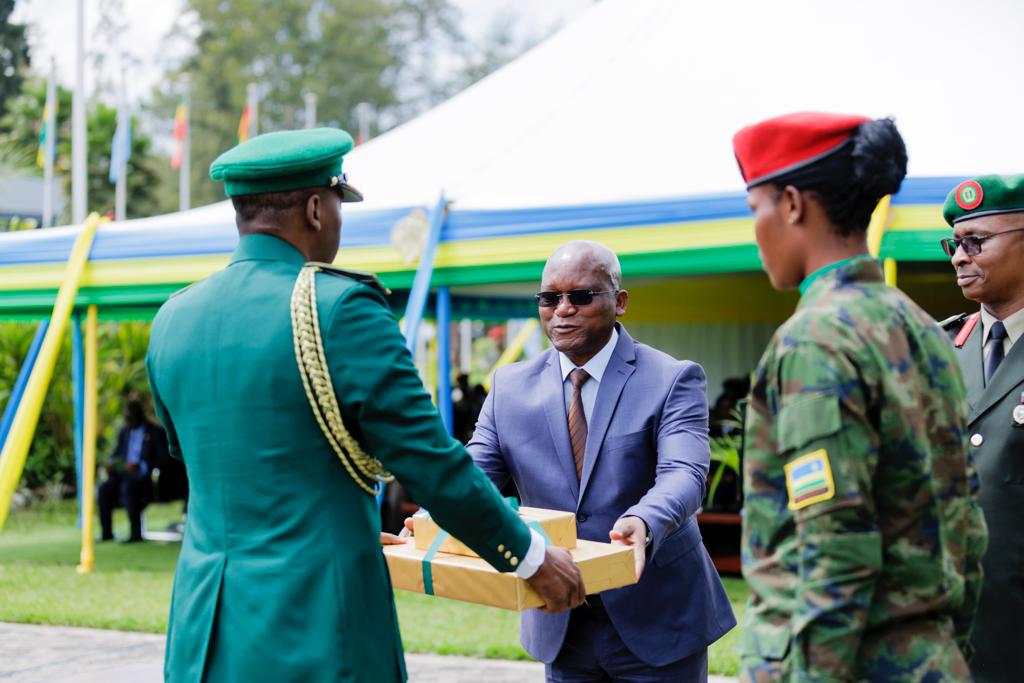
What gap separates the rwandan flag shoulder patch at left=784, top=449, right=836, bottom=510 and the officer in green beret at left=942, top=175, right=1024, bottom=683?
1273 millimetres

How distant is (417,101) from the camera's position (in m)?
51.5

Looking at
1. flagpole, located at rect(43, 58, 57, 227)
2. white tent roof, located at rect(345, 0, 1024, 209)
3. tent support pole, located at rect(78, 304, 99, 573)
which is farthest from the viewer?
flagpole, located at rect(43, 58, 57, 227)

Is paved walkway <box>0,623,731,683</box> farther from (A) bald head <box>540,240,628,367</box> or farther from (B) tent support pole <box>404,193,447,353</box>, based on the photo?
(A) bald head <box>540,240,628,367</box>

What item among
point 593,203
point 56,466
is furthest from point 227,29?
point 593,203

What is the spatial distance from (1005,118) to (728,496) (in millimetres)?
3615

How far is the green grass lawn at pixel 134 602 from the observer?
22.2 ft

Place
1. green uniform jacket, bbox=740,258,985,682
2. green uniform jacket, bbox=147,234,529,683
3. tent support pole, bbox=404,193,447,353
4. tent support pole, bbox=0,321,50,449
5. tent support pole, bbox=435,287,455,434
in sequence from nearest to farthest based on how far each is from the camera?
green uniform jacket, bbox=740,258,985,682 → green uniform jacket, bbox=147,234,529,683 → tent support pole, bbox=404,193,447,353 → tent support pole, bbox=435,287,455,434 → tent support pole, bbox=0,321,50,449

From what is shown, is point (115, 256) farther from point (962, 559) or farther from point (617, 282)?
point (962, 559)

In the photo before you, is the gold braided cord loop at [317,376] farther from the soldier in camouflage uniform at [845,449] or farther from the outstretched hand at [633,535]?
the soldier in camouflage uniform at [845,449]

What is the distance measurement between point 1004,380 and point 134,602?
6555mm

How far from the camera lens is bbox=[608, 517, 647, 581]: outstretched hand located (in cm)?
295

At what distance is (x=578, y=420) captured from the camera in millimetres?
3371

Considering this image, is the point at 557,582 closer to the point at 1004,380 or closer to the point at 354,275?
the point at 354,275

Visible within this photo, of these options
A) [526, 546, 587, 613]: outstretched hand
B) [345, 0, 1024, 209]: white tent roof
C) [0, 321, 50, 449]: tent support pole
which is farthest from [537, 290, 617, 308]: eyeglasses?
[0, 321, 50, 449]: tent support pole
